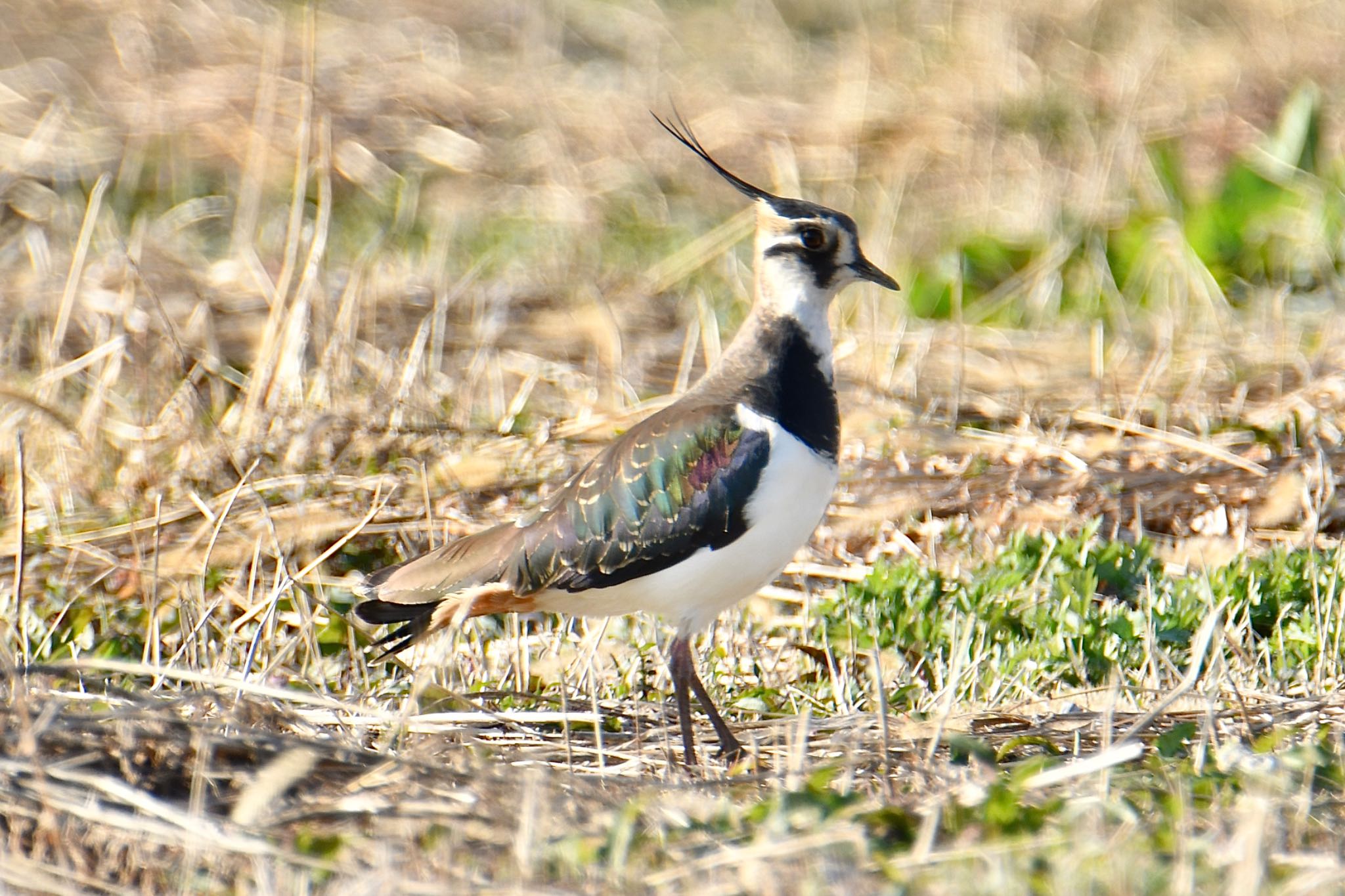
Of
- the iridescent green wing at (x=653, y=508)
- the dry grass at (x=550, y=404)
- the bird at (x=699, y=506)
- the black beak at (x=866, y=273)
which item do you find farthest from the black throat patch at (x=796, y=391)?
the dry grass at (x=550, y=404)

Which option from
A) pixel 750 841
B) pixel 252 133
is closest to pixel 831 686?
pixel 750 841

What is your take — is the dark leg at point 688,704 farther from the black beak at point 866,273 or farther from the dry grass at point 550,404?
the black beak at point 866,273

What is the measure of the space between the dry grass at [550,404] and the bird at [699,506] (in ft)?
0.73

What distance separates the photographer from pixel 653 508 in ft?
13.6

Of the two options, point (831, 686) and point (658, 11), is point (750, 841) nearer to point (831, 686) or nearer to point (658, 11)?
point (831, 686)

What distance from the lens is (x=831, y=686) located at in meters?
4.41

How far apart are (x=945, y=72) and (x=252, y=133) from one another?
14.4 ft

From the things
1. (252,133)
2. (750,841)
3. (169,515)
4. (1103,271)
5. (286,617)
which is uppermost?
(252,133)

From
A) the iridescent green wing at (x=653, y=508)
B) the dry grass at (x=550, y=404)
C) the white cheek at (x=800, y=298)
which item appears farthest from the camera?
the white cheek at (x=800, y=298)

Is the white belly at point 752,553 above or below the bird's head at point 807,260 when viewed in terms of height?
below

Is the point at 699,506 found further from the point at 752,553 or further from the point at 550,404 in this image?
the point at 550,404

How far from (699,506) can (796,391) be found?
0.43m

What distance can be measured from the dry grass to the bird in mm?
224

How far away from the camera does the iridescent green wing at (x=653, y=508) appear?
4.09 meters
